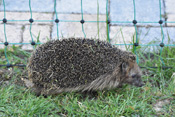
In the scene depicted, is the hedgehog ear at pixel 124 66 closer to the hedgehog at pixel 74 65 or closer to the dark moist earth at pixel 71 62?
the hedgehog at pixel 74 65

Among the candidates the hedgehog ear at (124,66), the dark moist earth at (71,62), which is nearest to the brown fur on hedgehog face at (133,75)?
the hedgehog ear at (124,66)

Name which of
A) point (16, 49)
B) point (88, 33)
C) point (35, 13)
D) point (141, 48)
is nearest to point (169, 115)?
point (141, 48)

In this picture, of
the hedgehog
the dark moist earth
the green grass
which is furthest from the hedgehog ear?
the green grass

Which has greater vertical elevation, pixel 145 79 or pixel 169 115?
pixel 145 79

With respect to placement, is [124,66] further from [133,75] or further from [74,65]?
[74,65]

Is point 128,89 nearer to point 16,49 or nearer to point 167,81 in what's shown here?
point 167,81

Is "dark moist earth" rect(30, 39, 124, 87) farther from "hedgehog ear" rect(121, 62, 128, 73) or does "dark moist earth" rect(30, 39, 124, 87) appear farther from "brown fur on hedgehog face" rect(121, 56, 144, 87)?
"brown fur on hedgehog face" rect(121, 56, 144, 87)

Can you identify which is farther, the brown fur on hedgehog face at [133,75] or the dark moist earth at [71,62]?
the brown fur on hedgehog face at [133,75]

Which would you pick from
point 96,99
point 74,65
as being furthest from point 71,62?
point 96,99
